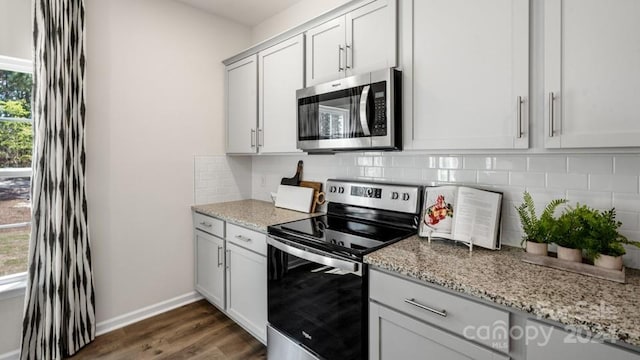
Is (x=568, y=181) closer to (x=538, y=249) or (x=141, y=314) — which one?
(x=538, y=249)

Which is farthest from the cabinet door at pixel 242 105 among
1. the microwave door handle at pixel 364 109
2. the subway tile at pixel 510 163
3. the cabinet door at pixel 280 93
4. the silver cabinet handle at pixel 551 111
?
the silver cabinet handle at pixel 551 111

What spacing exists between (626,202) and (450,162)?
2.38 feet

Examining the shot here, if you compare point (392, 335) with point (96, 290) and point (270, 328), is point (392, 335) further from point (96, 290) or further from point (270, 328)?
point (96, 290)

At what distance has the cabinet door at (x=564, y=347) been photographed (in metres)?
0.81

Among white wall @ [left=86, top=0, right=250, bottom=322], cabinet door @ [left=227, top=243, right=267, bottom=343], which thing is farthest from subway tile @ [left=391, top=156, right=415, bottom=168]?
white wall @ [left=86, top=0, right=250, bottom=322]

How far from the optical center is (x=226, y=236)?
233 cm

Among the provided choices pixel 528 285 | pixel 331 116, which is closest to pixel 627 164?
pixel 528 285

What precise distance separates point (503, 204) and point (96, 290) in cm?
280

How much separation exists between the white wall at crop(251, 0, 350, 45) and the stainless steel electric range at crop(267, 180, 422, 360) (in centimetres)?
144

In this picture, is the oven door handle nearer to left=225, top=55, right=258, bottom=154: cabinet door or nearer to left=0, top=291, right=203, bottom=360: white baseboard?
left=225, top=55, right=258, bottom=154: cabinet door

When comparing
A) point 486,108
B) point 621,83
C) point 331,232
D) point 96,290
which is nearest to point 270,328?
point 331,232

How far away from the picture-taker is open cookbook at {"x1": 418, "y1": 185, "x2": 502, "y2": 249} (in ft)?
4.74

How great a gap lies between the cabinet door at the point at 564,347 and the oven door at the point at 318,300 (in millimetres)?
631

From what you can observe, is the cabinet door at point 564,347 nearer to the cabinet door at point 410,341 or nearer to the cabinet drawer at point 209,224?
the cabinet door at point 410,341
